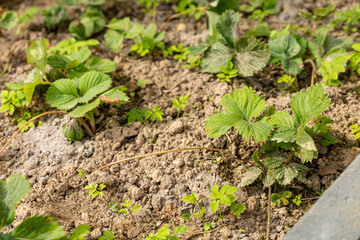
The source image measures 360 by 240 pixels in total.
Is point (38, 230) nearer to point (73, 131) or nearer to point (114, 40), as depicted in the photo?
point (73, 131)

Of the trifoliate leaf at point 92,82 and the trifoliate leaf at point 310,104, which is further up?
the trifoliate leaf at point 92,82

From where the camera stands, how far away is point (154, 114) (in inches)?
90.7

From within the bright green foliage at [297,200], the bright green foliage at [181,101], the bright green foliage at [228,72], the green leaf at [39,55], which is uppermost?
the green leaf at [39,55]

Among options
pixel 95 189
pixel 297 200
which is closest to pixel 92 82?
pixel 95 189

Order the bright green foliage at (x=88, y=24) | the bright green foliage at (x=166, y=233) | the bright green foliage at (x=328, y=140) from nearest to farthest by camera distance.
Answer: the bright green foliage at (x=166, y=233)
the bright green foliage at (x=328, y=140)
the bright green foliage at (x=88, y=24)

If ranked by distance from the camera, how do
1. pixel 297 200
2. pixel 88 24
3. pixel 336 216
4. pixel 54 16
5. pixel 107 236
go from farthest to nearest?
pixel 54 16, pixel 88 24, pixel 297 200, pixel 107 236, pixel 336 216

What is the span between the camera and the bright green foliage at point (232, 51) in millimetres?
2398

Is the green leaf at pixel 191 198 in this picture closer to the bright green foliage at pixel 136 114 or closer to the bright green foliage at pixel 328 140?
the bright green foliage at pixel 136 114

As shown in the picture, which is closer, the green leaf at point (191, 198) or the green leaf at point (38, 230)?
the green leaf at point (38, 230)

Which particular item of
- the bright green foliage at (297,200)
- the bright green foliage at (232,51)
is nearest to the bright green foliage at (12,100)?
the bright green foliage at (232,51)

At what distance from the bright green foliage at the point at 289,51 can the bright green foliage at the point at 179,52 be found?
0.67m

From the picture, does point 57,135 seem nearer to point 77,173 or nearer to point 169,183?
point 77,173

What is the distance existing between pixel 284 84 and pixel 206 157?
87 centimetres

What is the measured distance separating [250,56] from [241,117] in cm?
69
